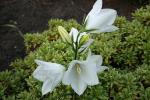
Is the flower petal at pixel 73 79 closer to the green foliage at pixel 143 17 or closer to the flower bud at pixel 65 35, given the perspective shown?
the flower bud at pixel 65 35

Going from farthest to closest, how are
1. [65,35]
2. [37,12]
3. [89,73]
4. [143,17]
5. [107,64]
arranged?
[37,12]
[143,17]
[107,64]
[65,35]
[89,73]

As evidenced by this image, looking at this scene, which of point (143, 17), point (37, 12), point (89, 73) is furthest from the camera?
point (37, 12)

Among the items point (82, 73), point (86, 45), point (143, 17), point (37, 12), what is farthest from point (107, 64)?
point (37, 12)

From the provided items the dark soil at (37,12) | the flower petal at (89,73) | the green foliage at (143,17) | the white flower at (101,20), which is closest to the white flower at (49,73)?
the flower petal at (89,73)

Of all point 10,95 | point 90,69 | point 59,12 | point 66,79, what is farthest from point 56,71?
point 59,12

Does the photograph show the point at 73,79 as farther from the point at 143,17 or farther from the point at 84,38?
the point at 143,17

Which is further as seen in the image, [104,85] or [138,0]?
[138,0]

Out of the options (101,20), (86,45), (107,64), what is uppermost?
(101,20)

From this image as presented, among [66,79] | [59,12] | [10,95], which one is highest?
[59,12]

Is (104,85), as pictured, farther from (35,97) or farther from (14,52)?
(14,52)
